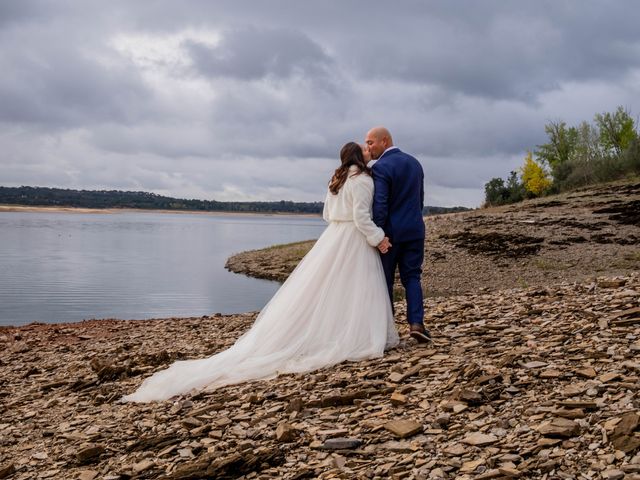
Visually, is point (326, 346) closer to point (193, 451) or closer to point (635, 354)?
point (193, 451)

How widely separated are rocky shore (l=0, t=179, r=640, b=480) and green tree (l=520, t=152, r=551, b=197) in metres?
59.6

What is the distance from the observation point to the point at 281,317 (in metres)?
8.33

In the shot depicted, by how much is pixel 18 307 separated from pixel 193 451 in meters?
21.0

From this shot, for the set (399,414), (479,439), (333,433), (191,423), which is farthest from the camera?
(191,423)

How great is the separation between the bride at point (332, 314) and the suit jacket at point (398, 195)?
0.50 feet

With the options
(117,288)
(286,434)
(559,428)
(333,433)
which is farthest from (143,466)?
(117,288)

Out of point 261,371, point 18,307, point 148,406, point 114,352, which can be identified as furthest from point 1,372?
point 18,307

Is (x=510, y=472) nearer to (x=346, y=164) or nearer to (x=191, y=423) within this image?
(x=191, y=423)

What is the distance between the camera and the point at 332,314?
818 cm

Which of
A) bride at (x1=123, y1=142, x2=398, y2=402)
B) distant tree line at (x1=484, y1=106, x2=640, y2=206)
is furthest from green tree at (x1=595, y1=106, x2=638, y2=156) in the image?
bride at (x1=123, y1=142, x2=398, y2=402)

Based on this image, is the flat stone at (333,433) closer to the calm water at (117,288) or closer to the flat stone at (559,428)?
the flat stone at (559,428)

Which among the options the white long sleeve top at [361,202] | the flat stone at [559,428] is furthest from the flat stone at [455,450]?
the white long sleeve top at [361,202]

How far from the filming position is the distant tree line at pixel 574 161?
54844mm

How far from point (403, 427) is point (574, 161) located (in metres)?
63.0
